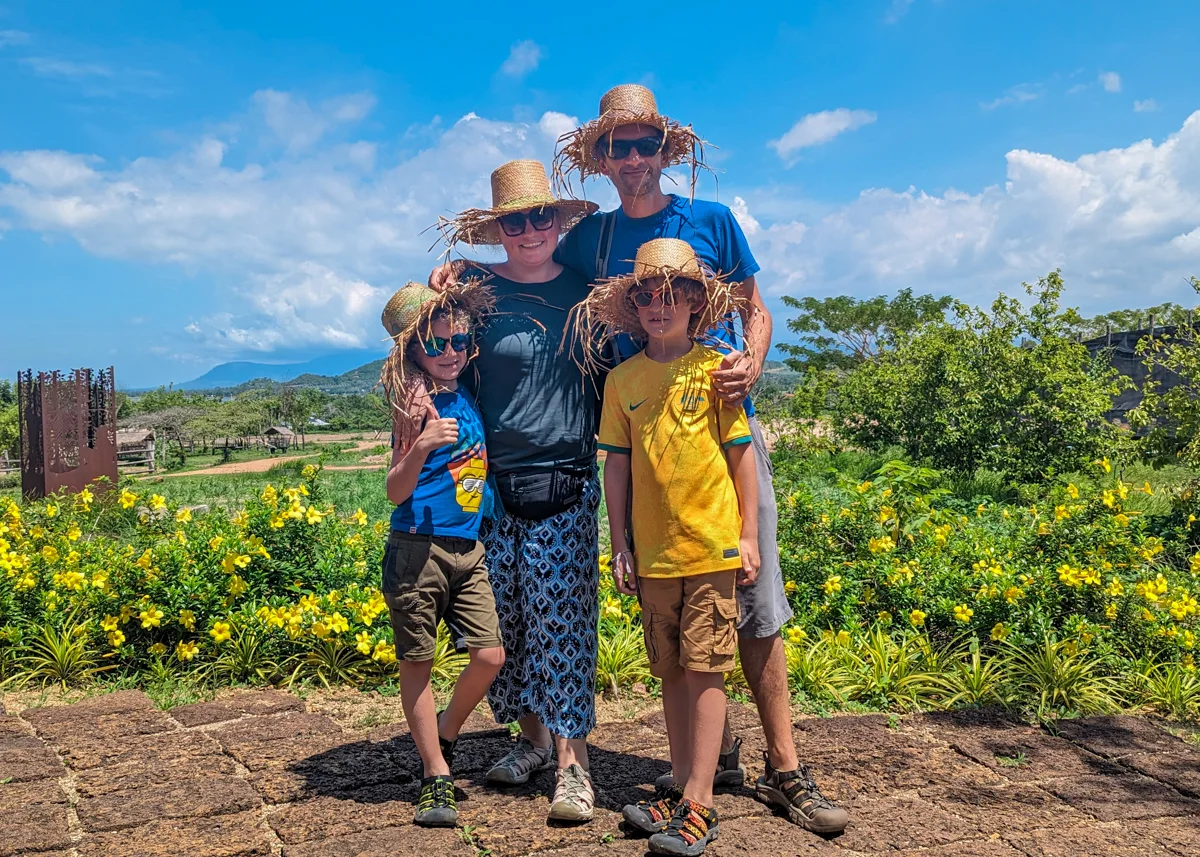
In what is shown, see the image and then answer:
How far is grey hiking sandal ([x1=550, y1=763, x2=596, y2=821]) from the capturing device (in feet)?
8.52

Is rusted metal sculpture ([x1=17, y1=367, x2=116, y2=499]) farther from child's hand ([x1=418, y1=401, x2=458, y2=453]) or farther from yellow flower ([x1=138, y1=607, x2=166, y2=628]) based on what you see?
child's hand ([x1=418, y1=401, x2=458, y2=453])

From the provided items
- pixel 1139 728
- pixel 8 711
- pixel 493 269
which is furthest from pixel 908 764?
pixel 8 711

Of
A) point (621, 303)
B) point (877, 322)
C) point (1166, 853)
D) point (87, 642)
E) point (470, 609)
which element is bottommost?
point (1166, 853)

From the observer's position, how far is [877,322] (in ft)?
136

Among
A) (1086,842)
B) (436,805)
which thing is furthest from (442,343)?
(1086,842)

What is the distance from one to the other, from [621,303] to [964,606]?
2.62m

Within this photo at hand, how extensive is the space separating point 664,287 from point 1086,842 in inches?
78.1

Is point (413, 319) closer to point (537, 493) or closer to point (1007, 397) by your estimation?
point (537, 493)

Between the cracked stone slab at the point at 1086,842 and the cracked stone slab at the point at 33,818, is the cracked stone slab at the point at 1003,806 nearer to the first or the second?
the cracked stone slab at the point at 1086,842

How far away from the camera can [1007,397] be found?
10.6 meters

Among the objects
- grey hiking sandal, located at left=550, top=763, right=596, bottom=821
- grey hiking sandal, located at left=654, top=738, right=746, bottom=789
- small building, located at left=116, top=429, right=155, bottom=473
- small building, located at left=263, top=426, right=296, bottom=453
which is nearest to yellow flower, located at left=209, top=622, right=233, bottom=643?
grey hiking sandal, located at left=550, top=763, right=596, bottom=821

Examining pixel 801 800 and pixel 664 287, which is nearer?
pixel 664 287

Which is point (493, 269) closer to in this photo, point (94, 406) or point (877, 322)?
point (94, 406)

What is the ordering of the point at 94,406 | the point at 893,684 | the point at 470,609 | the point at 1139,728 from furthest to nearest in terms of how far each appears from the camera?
the point at 94,406, the point at 893,684, the point at 1139,728, the point at 470,609
